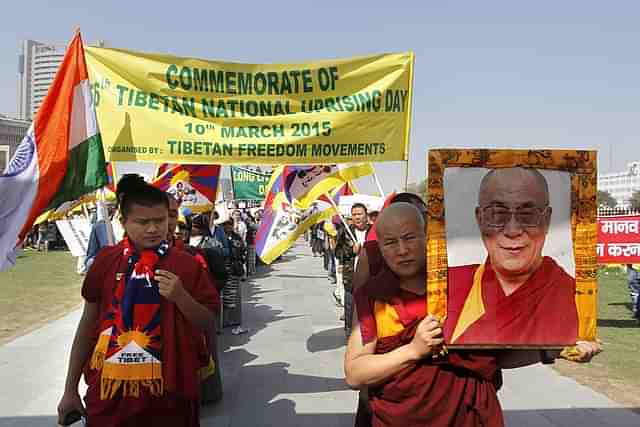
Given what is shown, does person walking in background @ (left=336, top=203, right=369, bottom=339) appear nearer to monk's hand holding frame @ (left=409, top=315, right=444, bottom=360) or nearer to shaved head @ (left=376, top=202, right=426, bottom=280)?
shaved head @ (left=376, top=202, right=426, bottom=280)

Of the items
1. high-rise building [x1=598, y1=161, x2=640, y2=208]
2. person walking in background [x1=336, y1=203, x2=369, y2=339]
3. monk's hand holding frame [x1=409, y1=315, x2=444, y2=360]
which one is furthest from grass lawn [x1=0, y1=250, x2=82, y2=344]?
high-rise building [x1=598, y1=161, x2=640, y2=208]

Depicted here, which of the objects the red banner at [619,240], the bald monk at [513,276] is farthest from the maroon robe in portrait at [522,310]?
the red banner at [619,240]

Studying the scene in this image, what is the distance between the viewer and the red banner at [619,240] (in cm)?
905

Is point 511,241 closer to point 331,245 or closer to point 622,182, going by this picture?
point 331,245

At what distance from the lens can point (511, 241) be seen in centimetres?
207

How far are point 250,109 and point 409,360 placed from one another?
2595 millimetres

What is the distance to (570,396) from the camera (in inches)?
219

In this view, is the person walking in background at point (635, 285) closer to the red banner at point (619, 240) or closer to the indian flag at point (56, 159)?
the red banner at point (619, 240)

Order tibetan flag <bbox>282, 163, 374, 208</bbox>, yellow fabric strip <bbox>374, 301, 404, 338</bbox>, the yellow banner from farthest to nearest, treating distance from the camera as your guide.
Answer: tibetan flag <bbox>282, 163, 374, 208</bbox> → the yellow banner → yellow fabric strip <bbox>374, 301, 404, 338</bbox>

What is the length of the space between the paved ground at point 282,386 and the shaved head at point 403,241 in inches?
113

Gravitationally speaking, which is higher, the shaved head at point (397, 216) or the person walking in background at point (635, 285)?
the shaved head at point (397, 216)

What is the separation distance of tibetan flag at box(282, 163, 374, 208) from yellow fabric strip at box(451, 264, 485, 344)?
5.60m

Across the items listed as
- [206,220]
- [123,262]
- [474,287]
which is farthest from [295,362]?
[474,287]

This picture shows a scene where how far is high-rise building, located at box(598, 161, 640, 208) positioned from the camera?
128 meters
